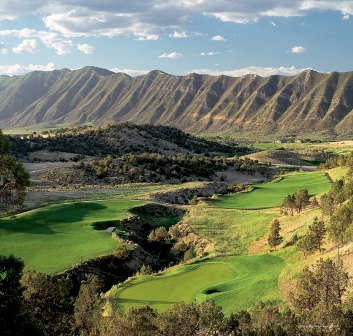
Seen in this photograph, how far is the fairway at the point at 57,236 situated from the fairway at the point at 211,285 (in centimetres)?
771

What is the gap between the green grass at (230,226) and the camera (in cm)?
4790

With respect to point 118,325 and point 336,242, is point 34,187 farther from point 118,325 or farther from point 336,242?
point 118,325


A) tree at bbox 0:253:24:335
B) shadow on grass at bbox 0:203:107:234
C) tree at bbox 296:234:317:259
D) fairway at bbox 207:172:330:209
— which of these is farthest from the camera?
fairway at bbox 207:172:330:209

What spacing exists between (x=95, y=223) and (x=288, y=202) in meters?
22.8

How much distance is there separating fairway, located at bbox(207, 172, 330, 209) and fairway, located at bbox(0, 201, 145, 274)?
1913 cm

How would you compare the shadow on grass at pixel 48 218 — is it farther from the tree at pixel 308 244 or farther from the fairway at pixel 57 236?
the tree at pixel 308 244

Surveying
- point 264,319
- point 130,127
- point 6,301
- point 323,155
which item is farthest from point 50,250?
point 323,155

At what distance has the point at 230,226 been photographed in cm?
5538

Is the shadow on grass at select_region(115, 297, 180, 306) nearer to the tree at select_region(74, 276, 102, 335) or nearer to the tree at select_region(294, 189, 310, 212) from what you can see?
the tree at select_region(74, 276, 102, 335)

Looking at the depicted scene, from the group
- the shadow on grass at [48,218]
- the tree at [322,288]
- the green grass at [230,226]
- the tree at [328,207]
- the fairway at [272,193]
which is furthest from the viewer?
the fairway at [272,193]

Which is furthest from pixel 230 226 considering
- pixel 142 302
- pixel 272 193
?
pixel 142 302

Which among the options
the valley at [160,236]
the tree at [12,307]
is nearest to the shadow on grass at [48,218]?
the valley at [160,236]

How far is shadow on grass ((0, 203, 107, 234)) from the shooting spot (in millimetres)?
47406

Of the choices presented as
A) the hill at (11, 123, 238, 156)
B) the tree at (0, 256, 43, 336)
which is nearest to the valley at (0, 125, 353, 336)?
the tree at (0, 256, 43, 336)
